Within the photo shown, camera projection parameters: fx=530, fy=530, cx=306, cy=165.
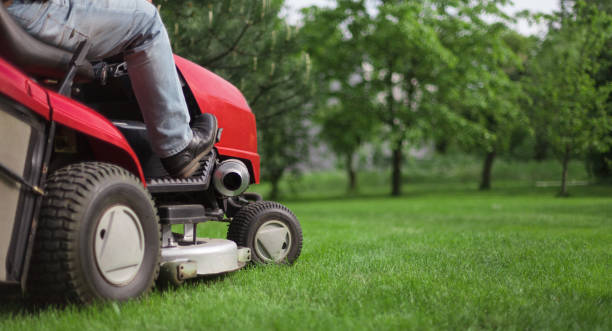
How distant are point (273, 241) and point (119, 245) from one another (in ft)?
3.89

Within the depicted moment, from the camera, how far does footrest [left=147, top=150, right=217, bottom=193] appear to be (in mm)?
2408

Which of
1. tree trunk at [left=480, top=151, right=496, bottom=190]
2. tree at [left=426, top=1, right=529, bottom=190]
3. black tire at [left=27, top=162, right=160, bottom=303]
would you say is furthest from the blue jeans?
tree trunk at [left=480, top=151, right=496, bottom=190]

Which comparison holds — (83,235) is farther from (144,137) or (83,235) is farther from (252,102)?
(252,102)

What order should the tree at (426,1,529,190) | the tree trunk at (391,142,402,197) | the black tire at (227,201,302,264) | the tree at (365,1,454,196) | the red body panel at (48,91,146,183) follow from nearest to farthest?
the red body panel at (48,91,146,183) → the black tire at (227,201,302,264) → the tree at (365,1,454,196) → the tree at (426,1,529,190) → the tree trunk at (391,142,402,197)

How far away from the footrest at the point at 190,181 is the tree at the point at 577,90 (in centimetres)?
1326

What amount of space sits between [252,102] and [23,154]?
5129 mm

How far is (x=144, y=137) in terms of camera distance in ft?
8.28

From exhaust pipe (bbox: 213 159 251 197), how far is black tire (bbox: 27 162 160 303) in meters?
0.78

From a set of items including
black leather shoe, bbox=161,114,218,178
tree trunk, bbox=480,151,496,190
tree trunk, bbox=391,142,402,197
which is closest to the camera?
black leather shoe, bbox=161,114,218,178

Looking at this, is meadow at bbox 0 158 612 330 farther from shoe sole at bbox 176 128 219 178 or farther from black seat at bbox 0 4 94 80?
black seat at bbox 0 4 94 80

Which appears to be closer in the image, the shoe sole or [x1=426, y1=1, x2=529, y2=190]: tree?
the shoe sole

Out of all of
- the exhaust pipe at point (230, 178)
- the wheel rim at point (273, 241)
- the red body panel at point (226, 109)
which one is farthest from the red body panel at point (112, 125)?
the wheel rim at point (273, 241)

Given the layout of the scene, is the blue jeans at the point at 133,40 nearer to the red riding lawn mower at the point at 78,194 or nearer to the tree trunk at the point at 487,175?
the red riding lawn mower at the point at 78,194

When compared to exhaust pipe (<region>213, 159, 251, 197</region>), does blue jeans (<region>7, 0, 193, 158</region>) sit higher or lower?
higher
